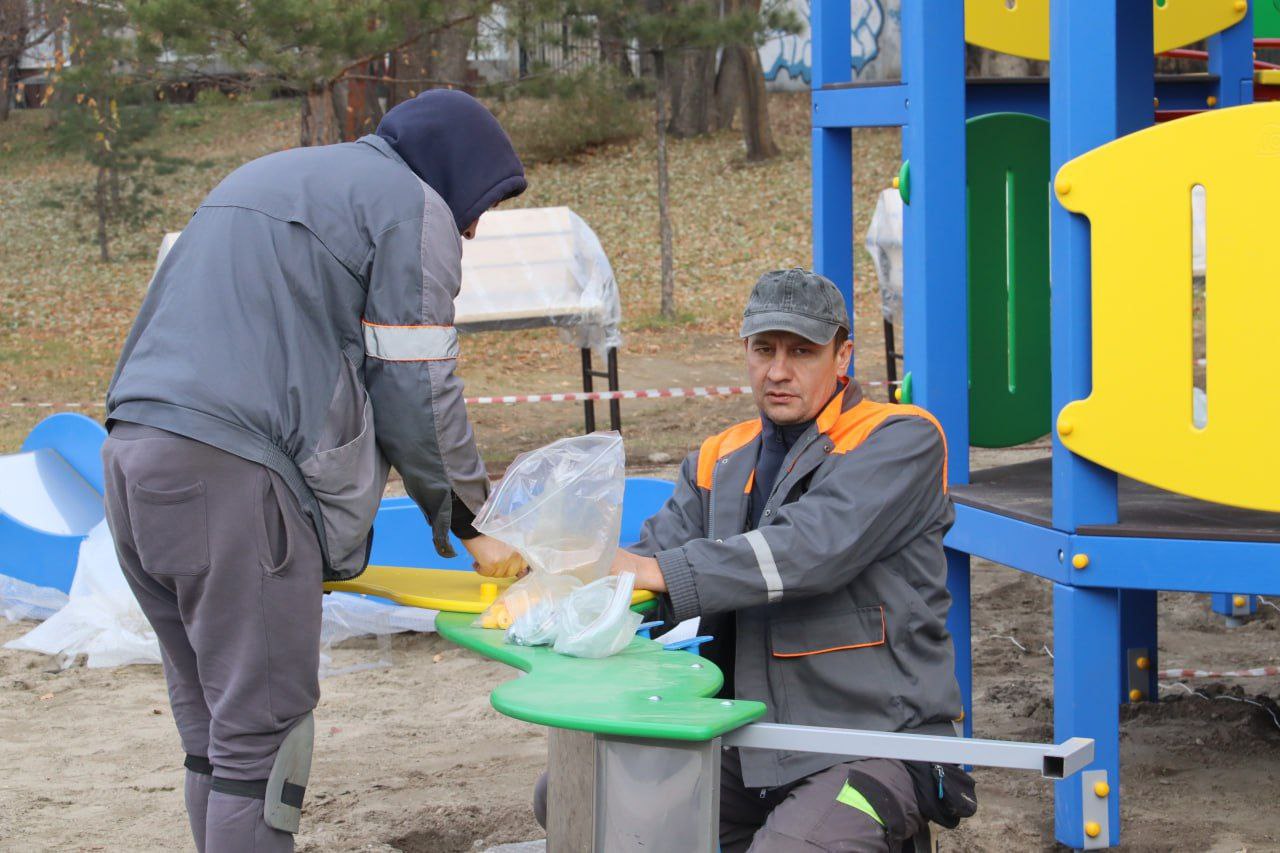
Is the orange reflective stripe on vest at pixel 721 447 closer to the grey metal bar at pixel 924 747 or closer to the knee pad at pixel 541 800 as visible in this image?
the knee pad at pixel 541 800

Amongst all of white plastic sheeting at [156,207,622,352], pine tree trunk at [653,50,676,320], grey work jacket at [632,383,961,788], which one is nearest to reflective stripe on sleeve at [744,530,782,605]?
grey work jacket at [632,383,961,788]

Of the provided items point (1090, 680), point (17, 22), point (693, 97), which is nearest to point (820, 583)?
point (1090, 680)

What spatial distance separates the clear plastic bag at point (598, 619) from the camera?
241cm

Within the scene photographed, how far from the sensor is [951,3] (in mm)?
3691

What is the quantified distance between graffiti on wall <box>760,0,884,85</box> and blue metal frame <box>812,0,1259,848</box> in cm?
1714

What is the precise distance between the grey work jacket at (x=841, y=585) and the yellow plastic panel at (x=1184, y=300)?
644mm

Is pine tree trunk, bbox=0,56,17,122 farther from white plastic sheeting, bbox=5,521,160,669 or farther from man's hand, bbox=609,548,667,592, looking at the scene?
man's hand, bbox=609,548,667,592

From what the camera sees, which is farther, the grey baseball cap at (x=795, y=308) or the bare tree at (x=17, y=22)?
the bare tree at (x=17, y=22)

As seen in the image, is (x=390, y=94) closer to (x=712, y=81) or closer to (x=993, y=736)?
(x=712, y=81)

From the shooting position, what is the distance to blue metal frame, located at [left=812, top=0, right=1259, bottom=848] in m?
3.10

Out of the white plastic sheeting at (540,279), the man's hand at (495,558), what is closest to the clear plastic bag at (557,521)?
the man's hand at (495,558)

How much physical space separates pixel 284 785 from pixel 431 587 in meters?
0.43

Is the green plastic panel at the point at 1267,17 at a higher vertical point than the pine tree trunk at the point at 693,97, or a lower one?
lower

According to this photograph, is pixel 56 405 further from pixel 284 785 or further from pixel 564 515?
pixel 564 515
